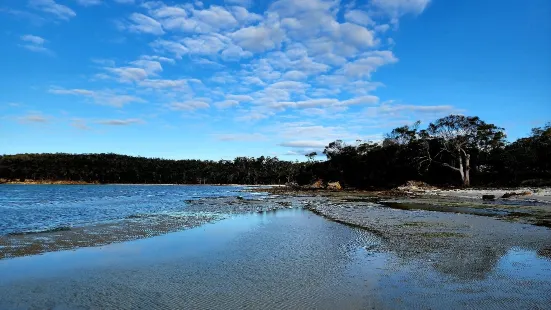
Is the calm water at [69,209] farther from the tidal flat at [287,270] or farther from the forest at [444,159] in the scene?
the forest at [444,159]

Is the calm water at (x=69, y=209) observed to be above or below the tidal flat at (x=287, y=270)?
below

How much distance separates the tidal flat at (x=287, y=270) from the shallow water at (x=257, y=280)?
2cm

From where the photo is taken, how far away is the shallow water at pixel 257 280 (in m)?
5.82

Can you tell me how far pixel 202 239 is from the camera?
12.5 m

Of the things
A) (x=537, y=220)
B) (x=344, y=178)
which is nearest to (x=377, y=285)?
(x=537, y=220)

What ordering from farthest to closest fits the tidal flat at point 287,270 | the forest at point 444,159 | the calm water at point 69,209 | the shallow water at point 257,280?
the forest at point 444,159, the calm water at point 69,209, the tidal flat at point 287,270, the shallow water at point 257,280

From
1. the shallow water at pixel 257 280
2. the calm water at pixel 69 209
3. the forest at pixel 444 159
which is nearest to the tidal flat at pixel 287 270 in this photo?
the shallow water at pixel 257 280

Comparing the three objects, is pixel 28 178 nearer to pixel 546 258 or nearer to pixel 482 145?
pixel 482 145

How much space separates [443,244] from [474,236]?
6.44 feet

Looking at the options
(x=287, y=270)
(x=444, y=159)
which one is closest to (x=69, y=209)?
(x=287, y=270)

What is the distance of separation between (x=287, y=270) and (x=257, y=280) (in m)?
1.05

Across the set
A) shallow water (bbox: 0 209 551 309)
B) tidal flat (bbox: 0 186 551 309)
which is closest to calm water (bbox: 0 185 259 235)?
tidal flat (bbox: 0 186 551 309)

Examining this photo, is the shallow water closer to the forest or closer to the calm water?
the calm water

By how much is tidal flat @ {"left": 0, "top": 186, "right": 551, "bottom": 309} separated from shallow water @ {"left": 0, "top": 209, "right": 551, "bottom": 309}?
0.07 ft
